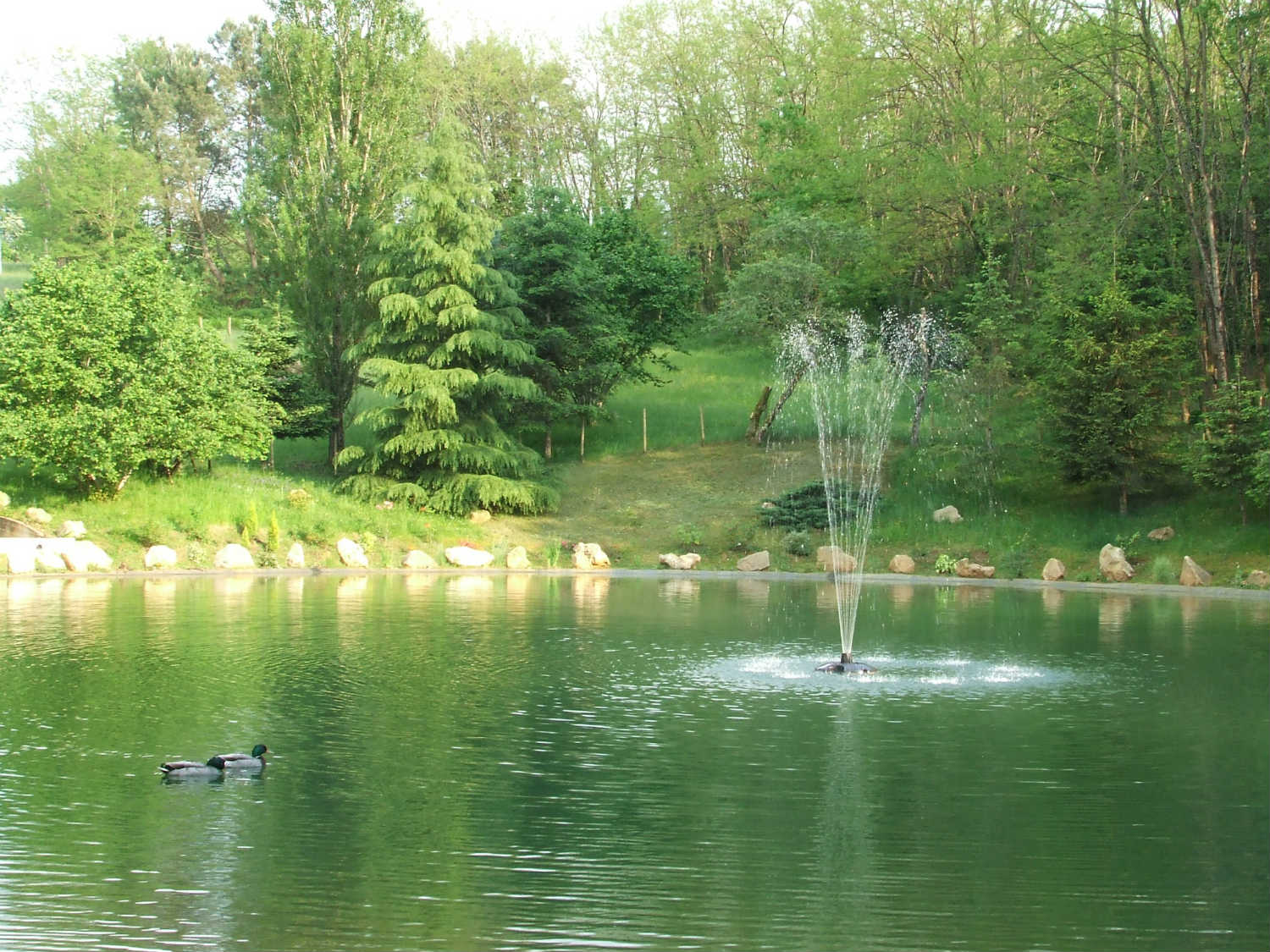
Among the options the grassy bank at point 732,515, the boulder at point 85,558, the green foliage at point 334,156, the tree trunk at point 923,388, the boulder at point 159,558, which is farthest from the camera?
the green foliage at point 334,156

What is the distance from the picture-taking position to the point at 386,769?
10.0 meters

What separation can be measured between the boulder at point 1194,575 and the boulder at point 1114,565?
1.07 m

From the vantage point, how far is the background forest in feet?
90.0

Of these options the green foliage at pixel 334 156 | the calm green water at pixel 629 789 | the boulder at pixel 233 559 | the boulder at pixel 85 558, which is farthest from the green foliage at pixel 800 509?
the boulder at pixel 85 558

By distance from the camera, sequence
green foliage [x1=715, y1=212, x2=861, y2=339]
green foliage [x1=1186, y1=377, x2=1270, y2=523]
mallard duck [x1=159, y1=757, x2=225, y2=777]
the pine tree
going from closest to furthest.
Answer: mallard duck [x1=159, y1=757, x2=225, y2=777], green foliage [x1=1186, y1=377, x2=1270, y2=523], the pine tree, green foliage [x1=715, y1=212, x2=861, y2=339]

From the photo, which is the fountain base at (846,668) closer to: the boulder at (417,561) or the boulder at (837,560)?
the boulder at (837,560)

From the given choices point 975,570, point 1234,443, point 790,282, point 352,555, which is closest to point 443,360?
point 352,555

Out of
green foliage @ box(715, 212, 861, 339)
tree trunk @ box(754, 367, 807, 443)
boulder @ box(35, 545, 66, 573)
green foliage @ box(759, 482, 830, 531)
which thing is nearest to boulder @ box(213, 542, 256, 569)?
boulder @ box(35, 545, 66, 573)

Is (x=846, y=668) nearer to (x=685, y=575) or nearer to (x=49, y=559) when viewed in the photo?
(x=685, y=575)

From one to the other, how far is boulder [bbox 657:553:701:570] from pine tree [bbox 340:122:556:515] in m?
4.49

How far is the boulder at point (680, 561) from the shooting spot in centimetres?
2819

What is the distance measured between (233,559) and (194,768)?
18.2 metres

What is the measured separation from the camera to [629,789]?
372 inches

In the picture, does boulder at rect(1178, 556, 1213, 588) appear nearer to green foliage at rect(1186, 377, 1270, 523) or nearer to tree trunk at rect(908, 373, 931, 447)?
green foliage at rect(1186, 377, 1270, 523)
